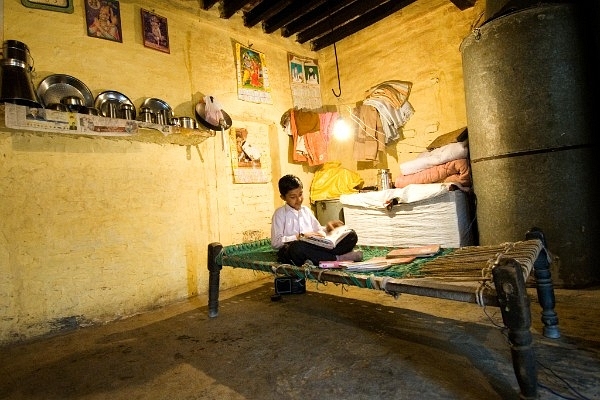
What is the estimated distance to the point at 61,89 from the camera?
12.3ft

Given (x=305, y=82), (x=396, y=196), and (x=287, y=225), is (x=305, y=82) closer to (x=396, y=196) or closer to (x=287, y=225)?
(x=396, y=196)

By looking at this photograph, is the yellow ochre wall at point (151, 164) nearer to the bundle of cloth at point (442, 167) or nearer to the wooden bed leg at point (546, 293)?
the bundle of cloth at point (442, 167)

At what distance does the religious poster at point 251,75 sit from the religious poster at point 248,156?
2.11ft

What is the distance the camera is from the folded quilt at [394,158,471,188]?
4.28 metres

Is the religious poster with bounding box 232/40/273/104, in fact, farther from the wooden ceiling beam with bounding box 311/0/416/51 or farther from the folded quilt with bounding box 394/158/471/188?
the folded quilt with bounding box 394/158/471/188

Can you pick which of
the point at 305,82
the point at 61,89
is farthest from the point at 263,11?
the point at 61,89

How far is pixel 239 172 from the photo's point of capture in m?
5.40

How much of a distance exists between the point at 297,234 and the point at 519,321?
7.59 ft

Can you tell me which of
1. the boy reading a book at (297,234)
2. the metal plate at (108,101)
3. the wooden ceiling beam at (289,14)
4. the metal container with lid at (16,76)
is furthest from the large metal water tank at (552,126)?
the metal container with lid at (16,76)

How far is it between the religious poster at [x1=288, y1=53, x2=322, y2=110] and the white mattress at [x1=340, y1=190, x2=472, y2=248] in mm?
2402

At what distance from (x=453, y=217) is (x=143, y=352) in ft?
12.4

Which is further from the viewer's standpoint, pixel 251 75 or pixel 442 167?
pixel 251 75

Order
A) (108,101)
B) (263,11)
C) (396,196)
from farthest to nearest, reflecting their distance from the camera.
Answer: (263,11), (396,196), (108,101)

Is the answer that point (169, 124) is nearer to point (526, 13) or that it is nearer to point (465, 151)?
point (465, 151)
